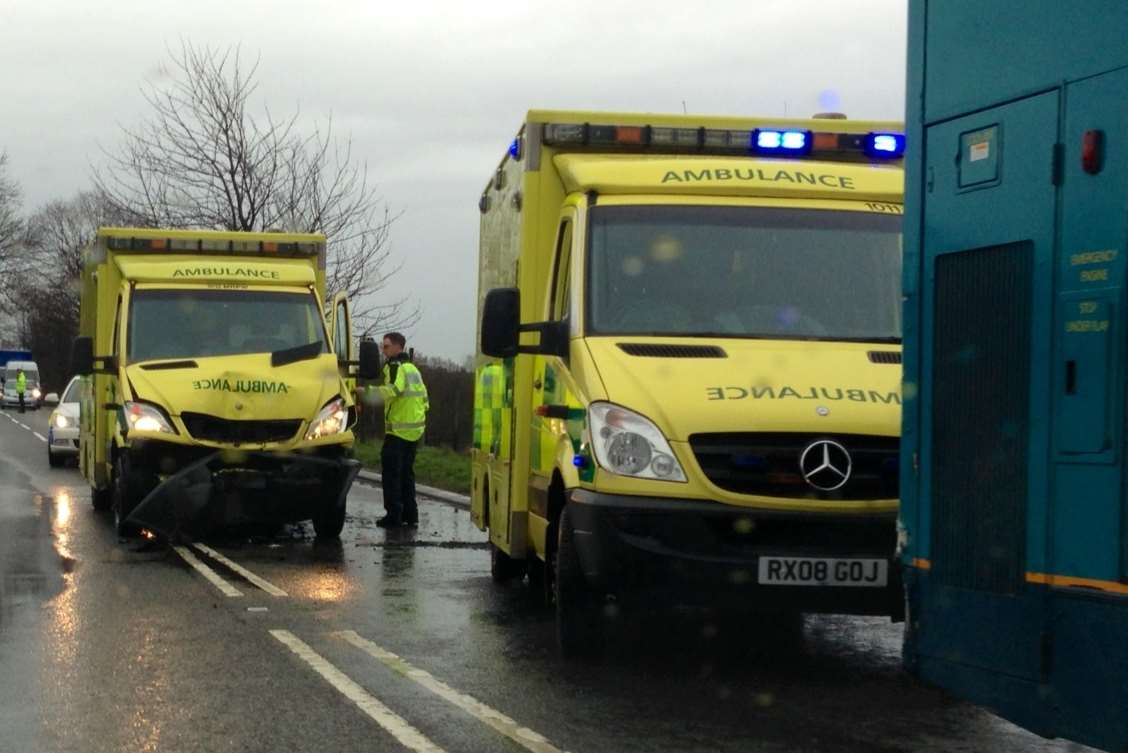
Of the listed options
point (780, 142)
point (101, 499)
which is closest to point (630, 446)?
point (780, 142)

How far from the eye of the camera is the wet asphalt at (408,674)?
6.66 metres

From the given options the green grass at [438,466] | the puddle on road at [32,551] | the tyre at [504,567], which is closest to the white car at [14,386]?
the green grass at [438,466]

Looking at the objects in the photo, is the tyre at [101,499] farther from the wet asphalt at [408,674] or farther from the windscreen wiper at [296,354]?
the wet asphalt at [408,674]

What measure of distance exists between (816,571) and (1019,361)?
106 inches

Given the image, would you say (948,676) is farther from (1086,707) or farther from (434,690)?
(434,690)

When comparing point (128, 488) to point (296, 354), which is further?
point (296, 354)

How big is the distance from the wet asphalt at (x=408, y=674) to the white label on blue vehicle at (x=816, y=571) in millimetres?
504

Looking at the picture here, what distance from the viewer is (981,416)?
5.29m

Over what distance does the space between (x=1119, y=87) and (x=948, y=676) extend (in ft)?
6.22

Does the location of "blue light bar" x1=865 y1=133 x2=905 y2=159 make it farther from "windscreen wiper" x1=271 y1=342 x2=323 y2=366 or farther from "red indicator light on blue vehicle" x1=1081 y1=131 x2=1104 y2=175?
"windscreen wiper" x1=271 y1=342 x2=323 y2=366

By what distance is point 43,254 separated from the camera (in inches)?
3634

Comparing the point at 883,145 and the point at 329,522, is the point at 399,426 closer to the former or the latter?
the point at 329,522

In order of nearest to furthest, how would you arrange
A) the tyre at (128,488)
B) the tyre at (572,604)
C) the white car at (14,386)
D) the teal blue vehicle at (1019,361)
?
the teal blue vehicle at (1019,361) → the tyre at (572,604) → the tyre at (128,488) → the white car at (14,386)

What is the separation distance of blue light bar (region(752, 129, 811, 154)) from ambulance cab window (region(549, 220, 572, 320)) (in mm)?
1177
